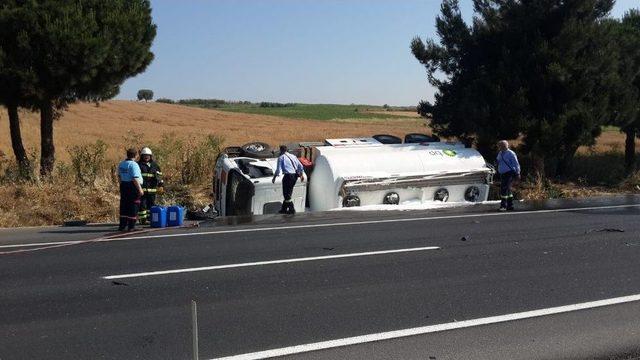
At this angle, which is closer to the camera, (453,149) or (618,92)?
(453,149)

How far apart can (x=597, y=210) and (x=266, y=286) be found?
10.2 m

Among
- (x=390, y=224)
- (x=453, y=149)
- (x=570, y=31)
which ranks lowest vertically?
(x=390, y=224)

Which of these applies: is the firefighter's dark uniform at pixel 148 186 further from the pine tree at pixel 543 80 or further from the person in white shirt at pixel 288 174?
the pine tree at pixel 543 80

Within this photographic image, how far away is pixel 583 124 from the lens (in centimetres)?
1819

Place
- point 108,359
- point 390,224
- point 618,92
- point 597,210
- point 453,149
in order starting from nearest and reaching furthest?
1. point 108,359
2. point 390,224
3. point 597,210
4. point 453,149
5. point 618,92

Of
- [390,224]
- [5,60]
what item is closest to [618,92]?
[390,224]

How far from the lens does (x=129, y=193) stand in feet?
41.5

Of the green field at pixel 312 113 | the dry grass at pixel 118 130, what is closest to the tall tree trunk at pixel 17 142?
the dry grass at pixel 118 130

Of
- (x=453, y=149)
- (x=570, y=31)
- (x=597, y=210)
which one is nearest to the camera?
(x=597, y=210)

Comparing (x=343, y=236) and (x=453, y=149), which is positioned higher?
(x=453, y=149)

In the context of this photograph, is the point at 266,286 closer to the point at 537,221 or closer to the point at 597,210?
the point at 537,221

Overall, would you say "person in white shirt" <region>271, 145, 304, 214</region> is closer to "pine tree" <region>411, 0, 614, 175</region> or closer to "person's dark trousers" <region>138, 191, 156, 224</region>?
"person's dark trousers" <region>138, 191, 156, 224</region>

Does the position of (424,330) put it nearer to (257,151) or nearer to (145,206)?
(145,206)

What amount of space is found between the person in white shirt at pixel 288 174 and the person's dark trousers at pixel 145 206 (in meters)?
2.60
